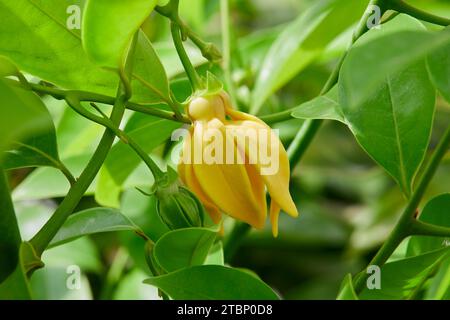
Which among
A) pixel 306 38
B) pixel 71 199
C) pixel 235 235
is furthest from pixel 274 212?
pixel 306 38

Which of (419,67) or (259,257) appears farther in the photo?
(259,257)

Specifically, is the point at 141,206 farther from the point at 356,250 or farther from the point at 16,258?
the point at 356,250

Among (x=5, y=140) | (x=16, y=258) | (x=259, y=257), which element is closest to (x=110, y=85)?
(x=16, y=258)

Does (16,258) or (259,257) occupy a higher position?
(16,258)

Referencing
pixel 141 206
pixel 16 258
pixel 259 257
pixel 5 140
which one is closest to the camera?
pixel 5 140

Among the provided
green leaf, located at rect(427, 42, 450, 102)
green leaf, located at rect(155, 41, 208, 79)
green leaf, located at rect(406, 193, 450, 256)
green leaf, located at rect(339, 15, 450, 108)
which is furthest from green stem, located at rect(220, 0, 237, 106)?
green leaf, located at rect(339, 15, 450, 108)

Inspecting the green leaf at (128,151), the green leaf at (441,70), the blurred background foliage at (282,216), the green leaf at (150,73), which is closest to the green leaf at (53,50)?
the green leaf at (150,73)
